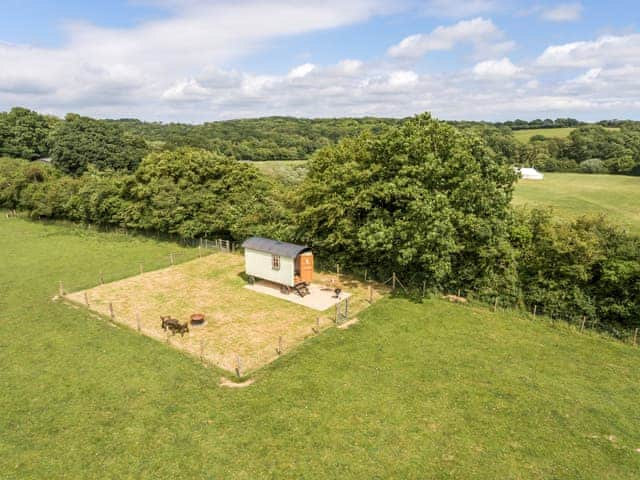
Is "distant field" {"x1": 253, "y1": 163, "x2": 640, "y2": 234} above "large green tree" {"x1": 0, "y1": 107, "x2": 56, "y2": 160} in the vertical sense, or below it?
below

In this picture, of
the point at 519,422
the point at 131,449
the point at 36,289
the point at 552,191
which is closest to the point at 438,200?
the point at 519,422

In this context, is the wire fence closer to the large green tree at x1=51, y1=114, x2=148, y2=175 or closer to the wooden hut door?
the wooden hut door

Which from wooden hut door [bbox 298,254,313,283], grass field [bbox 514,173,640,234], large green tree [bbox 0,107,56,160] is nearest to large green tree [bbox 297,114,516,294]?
wooden hut door [bbox 298,254,313,283]

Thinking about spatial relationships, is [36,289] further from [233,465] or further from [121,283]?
[233,465]

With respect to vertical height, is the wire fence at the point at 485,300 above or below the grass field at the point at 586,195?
below

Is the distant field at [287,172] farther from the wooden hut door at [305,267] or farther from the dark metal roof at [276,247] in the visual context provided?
the wooden hut door at [305,267]

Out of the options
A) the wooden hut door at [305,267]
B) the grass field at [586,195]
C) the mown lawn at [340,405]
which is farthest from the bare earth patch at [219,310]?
the grass field at [586,195]
